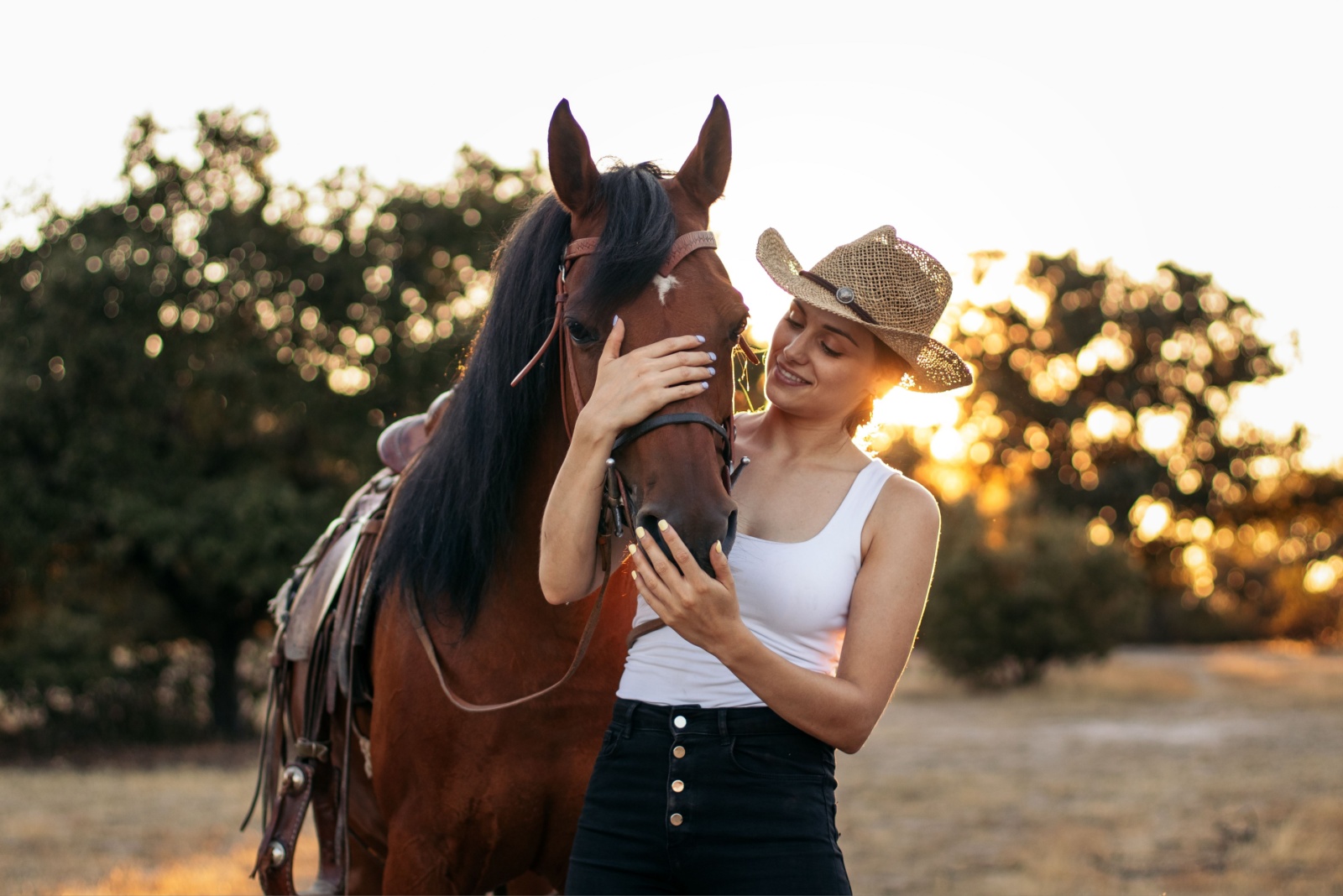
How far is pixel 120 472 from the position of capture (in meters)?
12.7

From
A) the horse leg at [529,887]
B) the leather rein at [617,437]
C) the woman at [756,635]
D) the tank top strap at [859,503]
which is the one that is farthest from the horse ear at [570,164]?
the horse leg at [529,887]

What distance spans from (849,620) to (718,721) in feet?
0.88

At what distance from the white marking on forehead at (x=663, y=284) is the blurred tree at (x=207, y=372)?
1053cm

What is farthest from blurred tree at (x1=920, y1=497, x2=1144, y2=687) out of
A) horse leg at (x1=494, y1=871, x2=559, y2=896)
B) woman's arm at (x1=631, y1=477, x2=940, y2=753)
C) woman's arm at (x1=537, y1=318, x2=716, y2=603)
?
woman's arm at (x1=537, y1=318, x2=716, y2=603)

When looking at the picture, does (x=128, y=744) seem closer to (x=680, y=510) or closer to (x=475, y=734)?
(x=475, y=734)

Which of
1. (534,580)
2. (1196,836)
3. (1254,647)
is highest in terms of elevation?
(534,580)

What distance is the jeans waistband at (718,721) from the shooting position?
1.85 meters

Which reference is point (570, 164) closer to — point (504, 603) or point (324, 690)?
point (504, 603)

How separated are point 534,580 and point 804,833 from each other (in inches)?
36.4

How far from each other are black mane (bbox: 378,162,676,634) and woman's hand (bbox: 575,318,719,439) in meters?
0.18

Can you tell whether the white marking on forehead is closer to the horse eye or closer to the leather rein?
the leather rein

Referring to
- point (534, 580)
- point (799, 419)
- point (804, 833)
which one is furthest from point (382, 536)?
point (804, 833)

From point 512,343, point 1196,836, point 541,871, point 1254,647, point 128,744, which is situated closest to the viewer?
point 512,343

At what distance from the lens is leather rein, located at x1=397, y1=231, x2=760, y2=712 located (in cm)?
183
